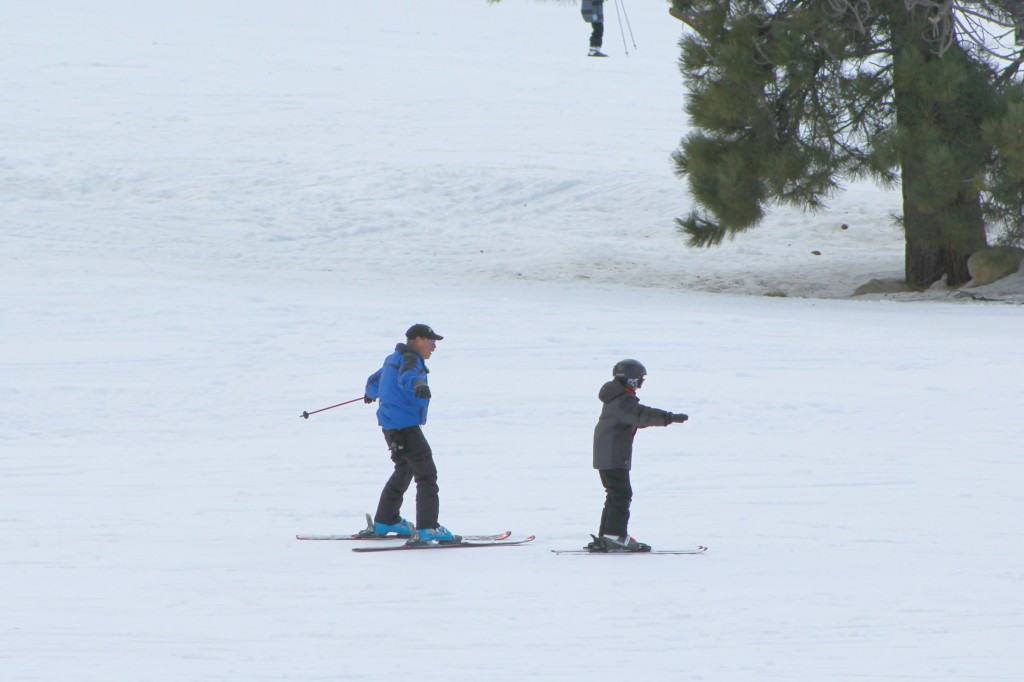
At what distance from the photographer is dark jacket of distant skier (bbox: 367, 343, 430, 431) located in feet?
24.8

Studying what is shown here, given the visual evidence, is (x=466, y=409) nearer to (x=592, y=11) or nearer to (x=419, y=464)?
(x=419, y=464)

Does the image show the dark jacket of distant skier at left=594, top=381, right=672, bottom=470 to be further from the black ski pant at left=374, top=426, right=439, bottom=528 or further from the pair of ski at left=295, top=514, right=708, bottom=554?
the black ski pant at left=374, top=426, right=439, bottom=528

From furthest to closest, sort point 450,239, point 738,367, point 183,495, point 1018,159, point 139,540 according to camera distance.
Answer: point 450,239
point 1018,159
point 738,367
point 183,495
point 139,540

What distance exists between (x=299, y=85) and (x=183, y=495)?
75.1ft

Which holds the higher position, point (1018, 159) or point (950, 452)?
point (1018, 159)

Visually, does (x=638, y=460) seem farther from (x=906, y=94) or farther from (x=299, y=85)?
(x=299, y=85)

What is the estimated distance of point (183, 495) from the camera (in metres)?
8.84

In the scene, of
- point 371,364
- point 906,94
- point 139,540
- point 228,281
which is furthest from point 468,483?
point 906,94

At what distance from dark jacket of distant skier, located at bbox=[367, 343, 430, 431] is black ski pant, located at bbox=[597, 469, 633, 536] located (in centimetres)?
99

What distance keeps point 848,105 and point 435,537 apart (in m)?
10.9

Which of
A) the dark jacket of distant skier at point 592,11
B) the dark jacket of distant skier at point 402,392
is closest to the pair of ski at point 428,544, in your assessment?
the dark jacket of distant skier at point 402,392

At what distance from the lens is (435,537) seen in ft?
25.0

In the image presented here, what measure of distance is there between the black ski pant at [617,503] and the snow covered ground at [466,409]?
0.73 ft

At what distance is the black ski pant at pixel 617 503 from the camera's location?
7469mm
